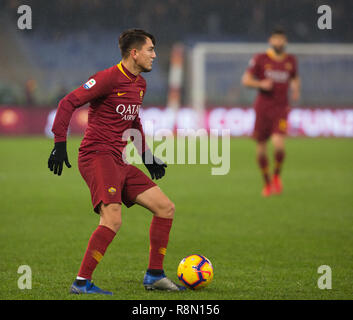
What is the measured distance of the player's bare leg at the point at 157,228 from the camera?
15.9ft

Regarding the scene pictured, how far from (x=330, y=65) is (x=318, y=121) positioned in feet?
Answer: 11.9

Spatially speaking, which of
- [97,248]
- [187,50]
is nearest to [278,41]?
[97,248]

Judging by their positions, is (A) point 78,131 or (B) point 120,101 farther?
(A) point 78,131

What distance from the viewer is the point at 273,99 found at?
10766 millimetres

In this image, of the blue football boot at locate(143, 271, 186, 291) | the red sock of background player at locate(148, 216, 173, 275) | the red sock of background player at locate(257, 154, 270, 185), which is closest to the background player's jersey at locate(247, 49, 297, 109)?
the red sock of background player at locate(257, 154, 270, 185)

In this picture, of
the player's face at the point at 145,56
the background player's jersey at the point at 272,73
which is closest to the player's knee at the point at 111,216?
the player's face at the point at 145,56

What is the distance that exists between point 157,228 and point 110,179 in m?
0.54

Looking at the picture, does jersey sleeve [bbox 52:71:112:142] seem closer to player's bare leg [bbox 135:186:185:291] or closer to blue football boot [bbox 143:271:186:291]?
player's bare leg [bbox 135:186:185:291]

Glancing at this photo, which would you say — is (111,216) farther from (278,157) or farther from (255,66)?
(255,66)

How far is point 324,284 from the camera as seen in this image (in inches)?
195

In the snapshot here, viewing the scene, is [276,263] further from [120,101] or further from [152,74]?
[152,74]

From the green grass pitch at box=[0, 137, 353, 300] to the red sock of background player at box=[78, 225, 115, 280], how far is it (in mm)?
189
